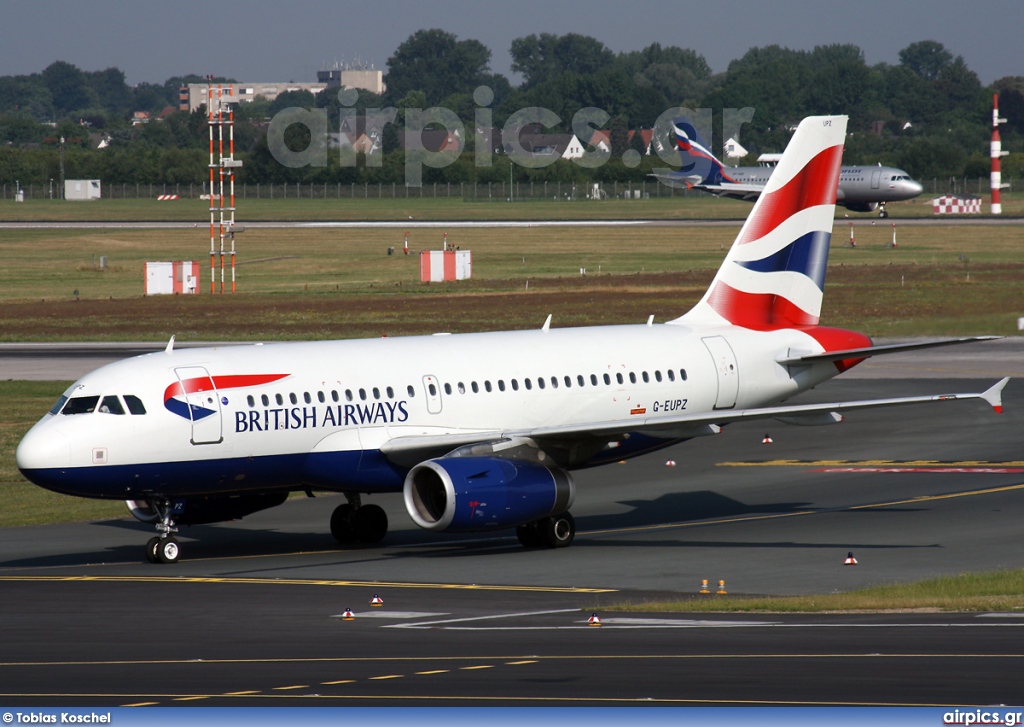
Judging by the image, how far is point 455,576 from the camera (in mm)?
27906

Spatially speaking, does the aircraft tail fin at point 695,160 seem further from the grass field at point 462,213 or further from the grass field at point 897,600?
the grass field at point 897,600

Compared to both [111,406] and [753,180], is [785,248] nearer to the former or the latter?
[111,406]

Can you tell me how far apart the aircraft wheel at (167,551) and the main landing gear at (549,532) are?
6.90m

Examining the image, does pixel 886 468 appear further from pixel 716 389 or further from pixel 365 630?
pixel 365 630

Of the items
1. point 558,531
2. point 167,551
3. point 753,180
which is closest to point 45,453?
point 167,551

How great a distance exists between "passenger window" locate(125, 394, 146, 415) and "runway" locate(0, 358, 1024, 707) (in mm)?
3108

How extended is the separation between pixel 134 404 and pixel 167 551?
3.13 metres

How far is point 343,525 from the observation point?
32.2 meters

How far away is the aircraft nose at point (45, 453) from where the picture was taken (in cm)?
2780

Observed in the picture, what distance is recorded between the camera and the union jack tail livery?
36438 millimetres

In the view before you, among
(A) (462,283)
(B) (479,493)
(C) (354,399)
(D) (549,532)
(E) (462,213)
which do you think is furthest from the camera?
(E) (462,213)

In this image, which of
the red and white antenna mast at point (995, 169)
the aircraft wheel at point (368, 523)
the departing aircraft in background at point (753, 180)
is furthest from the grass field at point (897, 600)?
the red and white antenna mast at point (995, 169)

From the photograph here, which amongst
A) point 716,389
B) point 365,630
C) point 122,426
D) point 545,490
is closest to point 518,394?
point 545,490

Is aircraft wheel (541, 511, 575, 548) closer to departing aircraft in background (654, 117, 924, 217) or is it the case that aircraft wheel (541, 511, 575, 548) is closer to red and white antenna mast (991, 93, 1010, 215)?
departing aircraft in background (654, 117, 924, 217)
